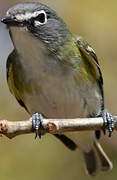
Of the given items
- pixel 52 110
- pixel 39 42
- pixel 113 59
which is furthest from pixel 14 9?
pixel 113 59

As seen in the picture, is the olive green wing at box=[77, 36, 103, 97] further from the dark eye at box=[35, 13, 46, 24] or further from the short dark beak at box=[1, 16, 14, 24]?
the short dark beak at box=[1, 16, 14, 24]

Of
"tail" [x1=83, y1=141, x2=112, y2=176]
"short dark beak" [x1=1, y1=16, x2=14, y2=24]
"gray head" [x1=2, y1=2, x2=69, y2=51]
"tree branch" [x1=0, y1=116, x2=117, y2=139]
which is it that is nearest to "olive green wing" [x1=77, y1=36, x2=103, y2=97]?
"gray head" [x1=2, y1=2, x2=69, y2=51]

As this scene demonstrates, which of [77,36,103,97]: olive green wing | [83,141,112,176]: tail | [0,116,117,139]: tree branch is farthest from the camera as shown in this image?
[83,141,112,176]: tail

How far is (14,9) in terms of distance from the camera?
511 cm

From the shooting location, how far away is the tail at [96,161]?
271 inches

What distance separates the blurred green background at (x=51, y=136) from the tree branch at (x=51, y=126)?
6.76ft

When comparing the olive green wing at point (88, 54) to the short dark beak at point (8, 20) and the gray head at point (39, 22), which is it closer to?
the gray head at point (39, 22)

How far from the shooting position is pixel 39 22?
5.32 meters

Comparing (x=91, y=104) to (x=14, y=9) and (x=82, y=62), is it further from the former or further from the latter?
(x=14, y=9)

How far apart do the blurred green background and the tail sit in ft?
0.26

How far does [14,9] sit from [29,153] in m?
2.14

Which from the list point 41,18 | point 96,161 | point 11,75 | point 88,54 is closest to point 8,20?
point 41,18

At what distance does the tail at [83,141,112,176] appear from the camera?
687 cm

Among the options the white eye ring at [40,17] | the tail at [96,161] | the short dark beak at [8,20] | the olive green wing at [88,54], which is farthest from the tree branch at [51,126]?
the tail at [96,161]
